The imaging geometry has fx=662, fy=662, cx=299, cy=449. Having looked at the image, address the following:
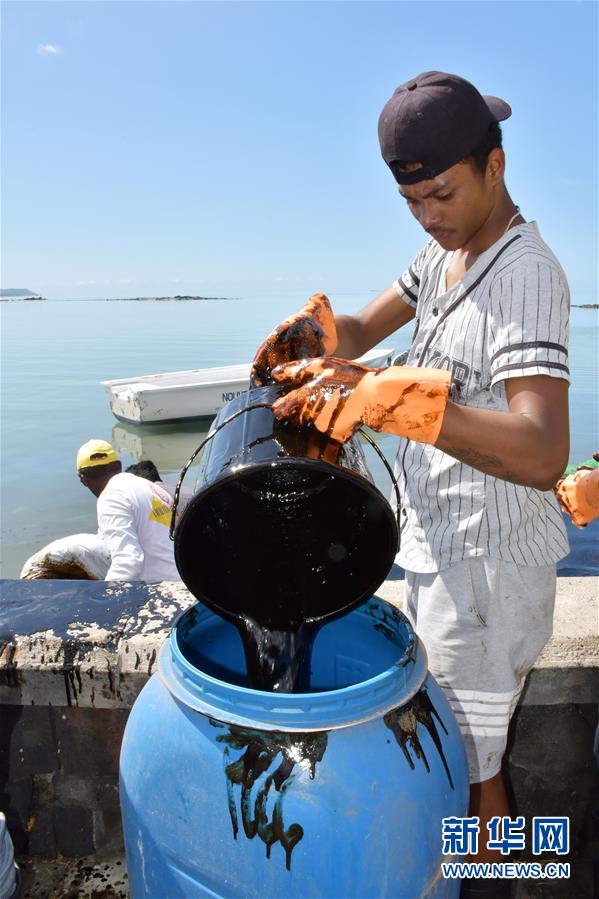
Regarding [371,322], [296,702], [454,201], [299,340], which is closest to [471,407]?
[454,201]

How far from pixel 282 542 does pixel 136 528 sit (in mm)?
2497

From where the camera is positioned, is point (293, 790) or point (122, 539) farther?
point (122, 539)

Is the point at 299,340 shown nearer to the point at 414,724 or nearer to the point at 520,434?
the point at 520,434

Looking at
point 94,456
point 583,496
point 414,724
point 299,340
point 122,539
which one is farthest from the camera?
point 94,456

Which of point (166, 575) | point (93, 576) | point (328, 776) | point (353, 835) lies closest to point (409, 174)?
point (328, 776)

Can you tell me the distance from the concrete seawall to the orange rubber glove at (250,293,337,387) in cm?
95

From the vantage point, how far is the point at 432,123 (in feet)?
5.14

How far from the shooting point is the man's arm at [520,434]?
1422mm

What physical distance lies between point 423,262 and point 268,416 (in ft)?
3.06

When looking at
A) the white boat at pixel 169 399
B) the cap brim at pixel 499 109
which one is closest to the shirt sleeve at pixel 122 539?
the cap brim at pixel 499 109

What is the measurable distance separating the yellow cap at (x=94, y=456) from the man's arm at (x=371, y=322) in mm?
3058

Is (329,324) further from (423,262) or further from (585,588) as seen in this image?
(585,588)

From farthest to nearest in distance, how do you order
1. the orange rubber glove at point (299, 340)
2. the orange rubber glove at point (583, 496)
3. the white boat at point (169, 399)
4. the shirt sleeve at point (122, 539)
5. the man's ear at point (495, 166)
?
the white boat at point (169, 399), the shirt sleeve at point (122, 539), the orange rubber glove at point (583, 496), the orange rubber glove at point (299, 340), the man's ear at point (495, 166)

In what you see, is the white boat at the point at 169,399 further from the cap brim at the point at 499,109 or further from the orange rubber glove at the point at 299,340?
the cap brim at the point at 499,109
